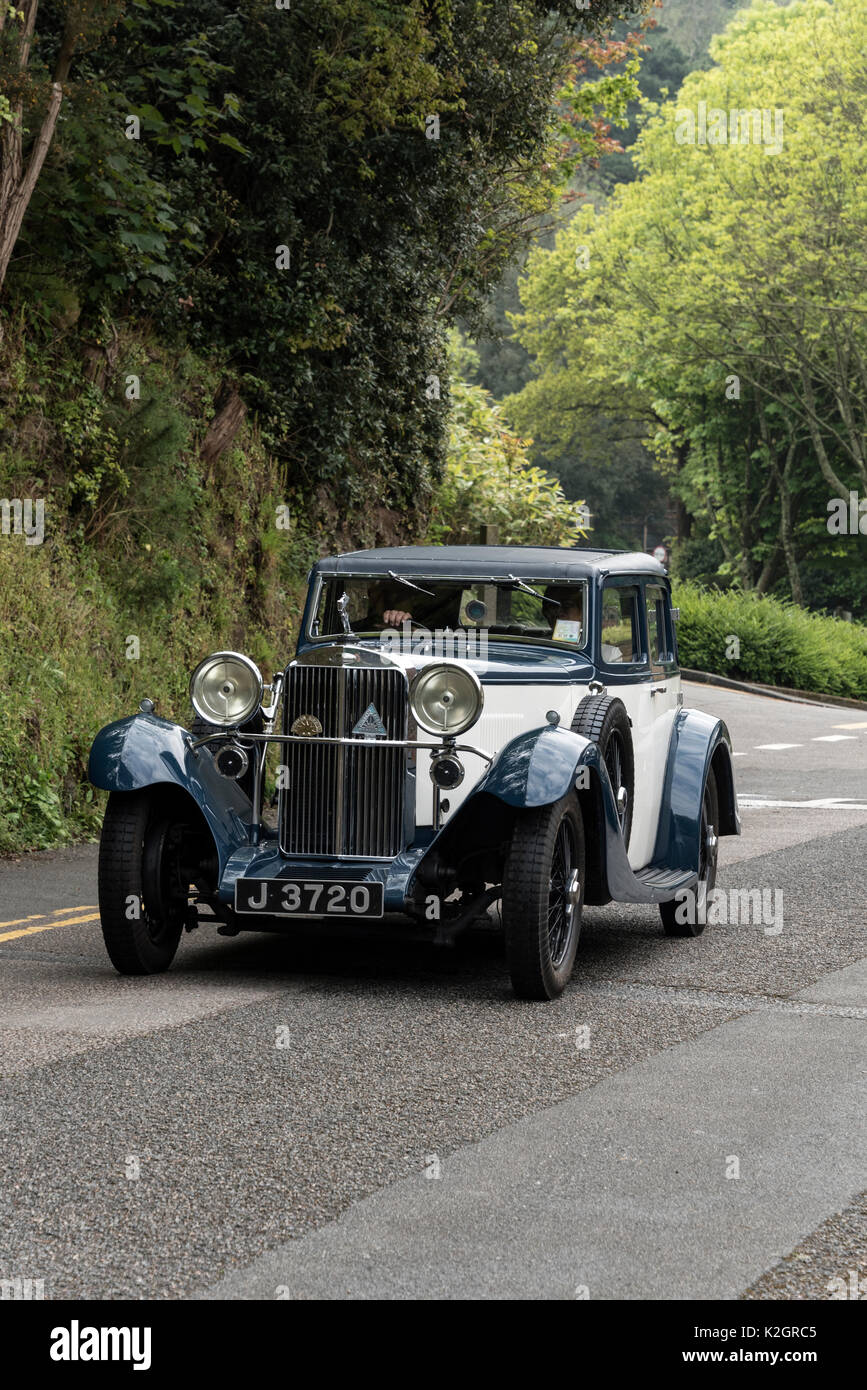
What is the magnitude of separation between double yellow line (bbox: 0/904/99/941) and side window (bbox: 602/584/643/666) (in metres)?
3.18

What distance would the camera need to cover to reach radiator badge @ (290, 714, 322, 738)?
7.57m

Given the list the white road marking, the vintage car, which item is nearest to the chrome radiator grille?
the vintage car

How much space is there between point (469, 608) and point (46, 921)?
2.89 metres

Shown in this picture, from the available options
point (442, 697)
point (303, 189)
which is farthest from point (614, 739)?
point (303, 189)

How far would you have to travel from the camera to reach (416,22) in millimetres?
16156

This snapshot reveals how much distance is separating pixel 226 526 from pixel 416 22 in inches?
203

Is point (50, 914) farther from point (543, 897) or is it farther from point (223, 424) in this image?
point (223, 424)

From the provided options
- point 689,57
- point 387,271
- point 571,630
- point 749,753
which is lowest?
point 749,753

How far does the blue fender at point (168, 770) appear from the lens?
7.45m

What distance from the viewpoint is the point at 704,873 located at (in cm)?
947
